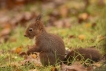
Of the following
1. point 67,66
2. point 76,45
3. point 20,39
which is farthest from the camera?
point 20,39

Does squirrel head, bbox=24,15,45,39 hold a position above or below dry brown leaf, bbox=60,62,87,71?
above

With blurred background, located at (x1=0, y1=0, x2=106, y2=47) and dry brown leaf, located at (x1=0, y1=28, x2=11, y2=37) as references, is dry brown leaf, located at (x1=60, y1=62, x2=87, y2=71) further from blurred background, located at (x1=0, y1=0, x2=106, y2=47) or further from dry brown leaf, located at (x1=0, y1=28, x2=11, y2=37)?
dry brown leaf, located at (x1=0, y1=28, x2=11, y2=37)

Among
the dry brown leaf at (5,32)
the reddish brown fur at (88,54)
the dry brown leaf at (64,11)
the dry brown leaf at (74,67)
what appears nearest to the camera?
the dry brown leaf at (74,67)

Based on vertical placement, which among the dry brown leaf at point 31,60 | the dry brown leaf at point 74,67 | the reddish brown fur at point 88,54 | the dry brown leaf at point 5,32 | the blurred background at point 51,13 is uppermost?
the blurred background at point 51,13

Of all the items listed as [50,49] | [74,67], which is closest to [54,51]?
[50,49]

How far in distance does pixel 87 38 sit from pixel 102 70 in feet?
9.23

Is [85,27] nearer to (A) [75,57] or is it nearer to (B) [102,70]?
(A) [75,57]

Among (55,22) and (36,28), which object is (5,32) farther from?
(36,28)

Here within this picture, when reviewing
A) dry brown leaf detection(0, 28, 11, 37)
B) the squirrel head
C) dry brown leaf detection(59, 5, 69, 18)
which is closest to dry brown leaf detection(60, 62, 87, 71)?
the squirrel head

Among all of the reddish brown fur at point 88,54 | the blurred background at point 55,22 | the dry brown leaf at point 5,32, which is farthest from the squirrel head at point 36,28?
the dry brown leaf at point 5,32

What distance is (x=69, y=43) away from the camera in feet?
24.6

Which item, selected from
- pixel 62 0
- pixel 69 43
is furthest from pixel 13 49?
pixel 62 0

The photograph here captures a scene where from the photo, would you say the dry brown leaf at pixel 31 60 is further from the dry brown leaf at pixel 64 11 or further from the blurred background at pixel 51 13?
the dry brown leaf at pixel 64 11

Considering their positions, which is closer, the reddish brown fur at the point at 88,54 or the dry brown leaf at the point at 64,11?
the reddish brown fur at the point at 88,54
